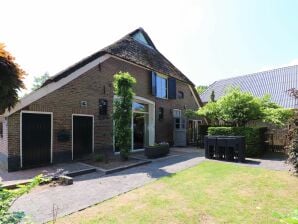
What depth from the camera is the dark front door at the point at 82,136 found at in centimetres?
1055

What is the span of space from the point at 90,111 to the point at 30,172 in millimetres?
3884

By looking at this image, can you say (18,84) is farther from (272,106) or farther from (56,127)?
(272,106)

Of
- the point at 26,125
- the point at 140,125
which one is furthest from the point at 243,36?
the point at 26,125

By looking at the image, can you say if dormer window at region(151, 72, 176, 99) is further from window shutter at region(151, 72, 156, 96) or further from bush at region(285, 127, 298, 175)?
bush at region(285, 127, 298, 175)

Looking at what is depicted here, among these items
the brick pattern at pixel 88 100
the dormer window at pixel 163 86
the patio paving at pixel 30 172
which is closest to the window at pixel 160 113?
the brick pattern at pixel 88 100

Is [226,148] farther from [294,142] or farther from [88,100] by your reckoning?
[88,100]

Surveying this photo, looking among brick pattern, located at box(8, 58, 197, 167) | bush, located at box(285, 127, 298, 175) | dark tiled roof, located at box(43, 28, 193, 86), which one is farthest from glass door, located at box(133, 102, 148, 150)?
bush, located at box(285, 127, 298, 175)

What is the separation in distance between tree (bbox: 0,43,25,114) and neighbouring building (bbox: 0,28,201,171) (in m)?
3.91

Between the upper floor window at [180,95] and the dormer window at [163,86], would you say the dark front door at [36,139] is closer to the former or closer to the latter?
the dormer window at [163,86]

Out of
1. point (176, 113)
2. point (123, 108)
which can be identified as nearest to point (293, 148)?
point (123, 108)

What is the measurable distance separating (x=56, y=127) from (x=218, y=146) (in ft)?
24.6

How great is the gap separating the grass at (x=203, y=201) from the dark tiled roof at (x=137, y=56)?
21.8ft

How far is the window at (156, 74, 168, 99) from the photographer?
16031 millimetres

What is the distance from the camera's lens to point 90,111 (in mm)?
11242
